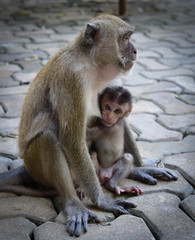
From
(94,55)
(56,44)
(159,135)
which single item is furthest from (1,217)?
(56,44)

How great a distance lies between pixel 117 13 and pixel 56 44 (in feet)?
12.4

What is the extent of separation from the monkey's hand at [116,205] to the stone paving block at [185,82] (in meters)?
2.86

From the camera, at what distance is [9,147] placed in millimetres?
3982

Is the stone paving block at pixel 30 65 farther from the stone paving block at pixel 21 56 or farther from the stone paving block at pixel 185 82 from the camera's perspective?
the stone paving block at pixel 185 82

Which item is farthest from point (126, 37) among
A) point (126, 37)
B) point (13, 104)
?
point (13, 104)

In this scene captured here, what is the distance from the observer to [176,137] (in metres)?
4.18

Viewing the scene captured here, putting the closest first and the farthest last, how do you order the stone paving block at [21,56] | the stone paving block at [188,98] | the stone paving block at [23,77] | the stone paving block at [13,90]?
1. the stone paving block at [188,98]
2. the stone paving block at [13,90]
3. the stone paving block at [23,77]
4. the stone paving block at [21,56]

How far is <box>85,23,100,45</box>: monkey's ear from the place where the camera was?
9.77ft

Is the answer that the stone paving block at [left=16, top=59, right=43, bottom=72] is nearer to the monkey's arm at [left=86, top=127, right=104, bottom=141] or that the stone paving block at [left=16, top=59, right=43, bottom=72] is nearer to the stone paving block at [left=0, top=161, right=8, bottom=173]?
the stone paving block at [left=0, top=161, right=8, bottom=173]

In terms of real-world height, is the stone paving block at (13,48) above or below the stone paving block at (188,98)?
above

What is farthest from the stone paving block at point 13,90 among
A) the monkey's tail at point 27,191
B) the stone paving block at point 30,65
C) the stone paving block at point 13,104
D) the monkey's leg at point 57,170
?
the monkey's leg at point 57,170

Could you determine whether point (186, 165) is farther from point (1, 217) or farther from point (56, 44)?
point (56, 44)

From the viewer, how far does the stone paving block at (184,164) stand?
136 inches

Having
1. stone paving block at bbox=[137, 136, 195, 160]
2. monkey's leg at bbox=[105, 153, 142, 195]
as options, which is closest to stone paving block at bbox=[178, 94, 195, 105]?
stone paving block at bbox=[137, 136, 195, 160]
